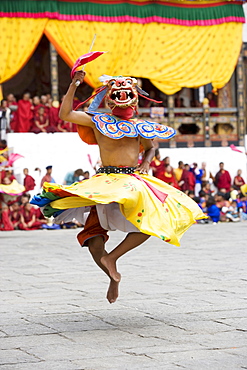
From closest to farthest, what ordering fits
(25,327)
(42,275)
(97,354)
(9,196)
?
(97,354) < (25,327) < (42,275) < (9,196)

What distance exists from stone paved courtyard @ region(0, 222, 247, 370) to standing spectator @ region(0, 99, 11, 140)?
639cm

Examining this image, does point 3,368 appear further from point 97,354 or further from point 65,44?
point 65,44

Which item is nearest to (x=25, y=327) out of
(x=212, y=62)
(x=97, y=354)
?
Result: (x=97, y=354)

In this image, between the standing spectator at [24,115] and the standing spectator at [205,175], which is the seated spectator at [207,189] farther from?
the standing spectator at [24,115]

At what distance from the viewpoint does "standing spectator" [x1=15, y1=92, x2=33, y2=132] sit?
15.2 m

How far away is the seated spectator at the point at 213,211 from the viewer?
572 inches

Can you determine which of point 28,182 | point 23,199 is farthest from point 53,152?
point 23,199

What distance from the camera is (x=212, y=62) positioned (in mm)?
17281

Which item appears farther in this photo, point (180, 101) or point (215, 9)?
point (180, 101)

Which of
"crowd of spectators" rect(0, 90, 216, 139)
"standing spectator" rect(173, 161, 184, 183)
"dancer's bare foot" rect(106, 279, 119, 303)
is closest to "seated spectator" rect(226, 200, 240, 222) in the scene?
"standing spectator" rect(173, 161, 184, 183)

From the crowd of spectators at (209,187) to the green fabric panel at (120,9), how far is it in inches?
132

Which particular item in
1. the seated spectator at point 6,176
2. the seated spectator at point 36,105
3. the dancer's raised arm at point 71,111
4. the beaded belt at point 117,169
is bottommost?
the seated spectator at point 6,176

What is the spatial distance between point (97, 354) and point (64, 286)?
258 cm

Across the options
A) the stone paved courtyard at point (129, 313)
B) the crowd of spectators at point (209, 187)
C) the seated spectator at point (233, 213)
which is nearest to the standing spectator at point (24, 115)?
the crowd of spectators at point (209, 187)
